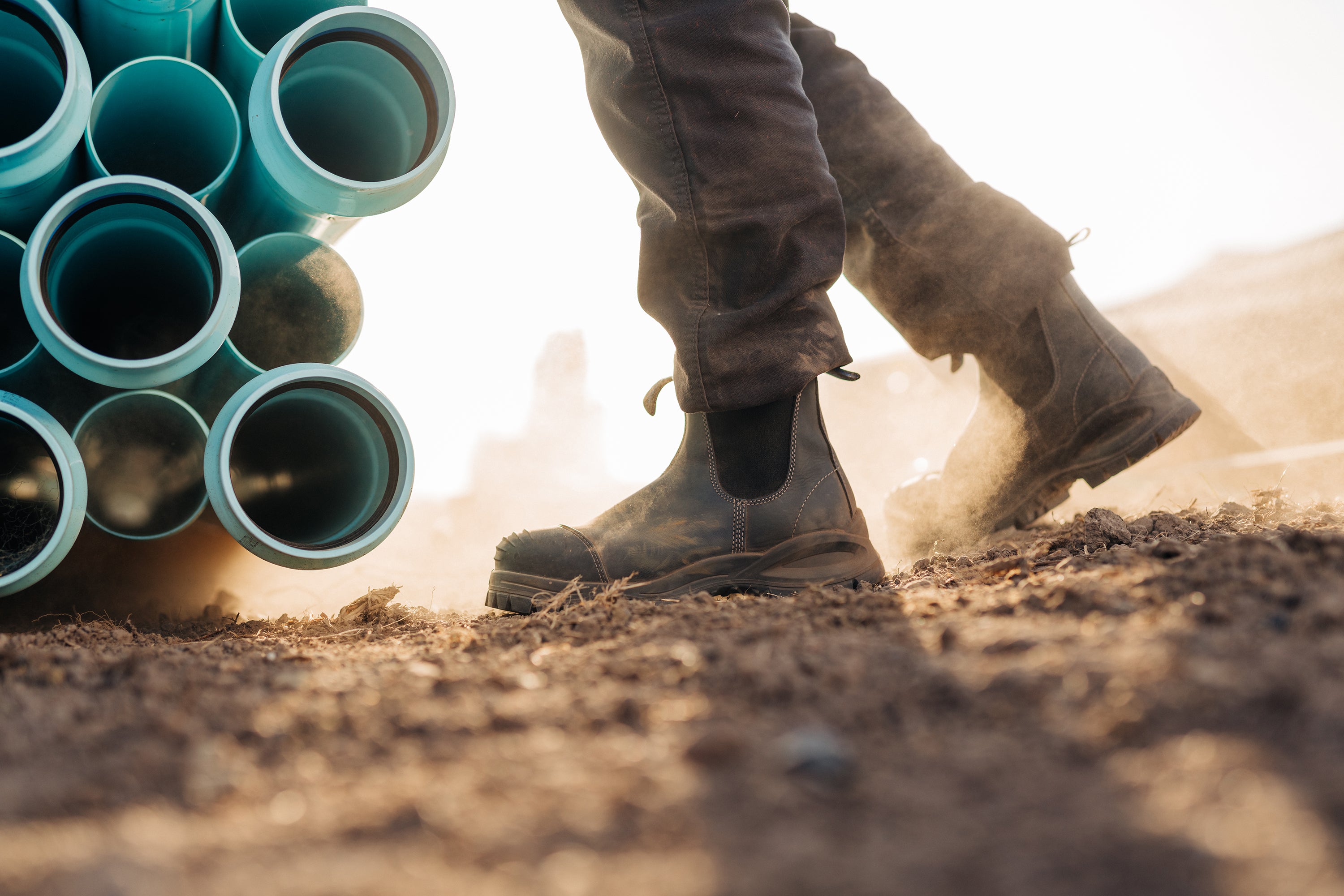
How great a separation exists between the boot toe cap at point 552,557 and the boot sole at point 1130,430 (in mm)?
935

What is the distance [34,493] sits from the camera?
1073mm

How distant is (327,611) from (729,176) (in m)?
1.28

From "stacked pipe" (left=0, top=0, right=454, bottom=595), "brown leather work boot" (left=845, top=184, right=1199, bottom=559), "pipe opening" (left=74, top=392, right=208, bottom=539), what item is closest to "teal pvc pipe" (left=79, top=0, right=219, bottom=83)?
→ "stacked pipe" (left=0, top=0, right=454, bottom=595)

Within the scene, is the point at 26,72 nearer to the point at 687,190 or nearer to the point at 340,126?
the point at 340,126

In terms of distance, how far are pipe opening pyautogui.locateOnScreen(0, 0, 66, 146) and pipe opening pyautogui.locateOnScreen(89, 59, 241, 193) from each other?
0.07m

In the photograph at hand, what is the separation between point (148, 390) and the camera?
1.17 meters

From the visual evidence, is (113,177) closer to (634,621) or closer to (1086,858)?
(634,621)

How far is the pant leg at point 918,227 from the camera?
144 cm

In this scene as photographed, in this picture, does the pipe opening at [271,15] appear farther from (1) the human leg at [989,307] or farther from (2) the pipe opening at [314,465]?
(1) the human leg at [989,307]

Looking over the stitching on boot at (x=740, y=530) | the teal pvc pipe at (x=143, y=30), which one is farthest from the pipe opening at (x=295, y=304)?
the stitching on boot at (x=740, y=530)

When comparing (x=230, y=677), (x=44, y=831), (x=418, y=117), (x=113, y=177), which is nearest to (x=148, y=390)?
(x=113, y=177)

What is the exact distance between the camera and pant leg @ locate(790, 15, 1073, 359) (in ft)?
4.71

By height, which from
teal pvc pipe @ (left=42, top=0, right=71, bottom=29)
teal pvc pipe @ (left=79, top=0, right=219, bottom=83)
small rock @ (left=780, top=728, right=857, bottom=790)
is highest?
teal pvc pipe @ (left=42, top=0, right=71, bottom=29)

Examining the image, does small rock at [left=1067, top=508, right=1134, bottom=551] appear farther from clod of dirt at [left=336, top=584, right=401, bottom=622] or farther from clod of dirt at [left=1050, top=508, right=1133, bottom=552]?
clod of dirt at [left=336, top=584, right=401, bottom=622]
